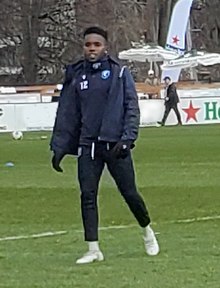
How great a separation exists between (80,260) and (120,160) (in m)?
0.92

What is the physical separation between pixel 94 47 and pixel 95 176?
109 centimetres

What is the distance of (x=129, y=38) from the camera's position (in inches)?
2366

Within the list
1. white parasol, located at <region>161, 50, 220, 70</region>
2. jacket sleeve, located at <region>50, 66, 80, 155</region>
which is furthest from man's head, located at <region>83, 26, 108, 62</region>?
white parasol, located at <region>161, 50, 220, 70</region>

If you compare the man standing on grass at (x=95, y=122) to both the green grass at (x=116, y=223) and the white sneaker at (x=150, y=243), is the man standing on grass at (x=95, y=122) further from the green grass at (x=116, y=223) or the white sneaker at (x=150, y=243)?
the white sneaker at (x=150, y=243)

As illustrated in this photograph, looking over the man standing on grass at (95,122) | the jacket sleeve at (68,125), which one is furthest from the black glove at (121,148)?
the jacket sleeve at (68,125)

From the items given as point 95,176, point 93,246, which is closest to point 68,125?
point 95,176

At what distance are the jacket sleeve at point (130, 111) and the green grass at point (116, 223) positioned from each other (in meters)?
0.58

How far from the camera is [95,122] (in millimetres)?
9547

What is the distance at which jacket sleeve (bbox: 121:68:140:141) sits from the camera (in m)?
9.47

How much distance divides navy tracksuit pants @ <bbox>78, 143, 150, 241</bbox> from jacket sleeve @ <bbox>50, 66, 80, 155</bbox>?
0.13 m

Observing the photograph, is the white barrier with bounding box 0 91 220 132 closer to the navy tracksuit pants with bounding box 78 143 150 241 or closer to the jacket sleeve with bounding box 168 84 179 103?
the jacket sleeve with bounding box 168 84 179 103

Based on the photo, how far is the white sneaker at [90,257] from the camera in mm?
9672

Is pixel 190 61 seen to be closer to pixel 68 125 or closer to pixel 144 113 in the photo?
pixel 144 113

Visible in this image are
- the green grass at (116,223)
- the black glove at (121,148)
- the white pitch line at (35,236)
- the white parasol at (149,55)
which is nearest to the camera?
the green grass at (116,223)
